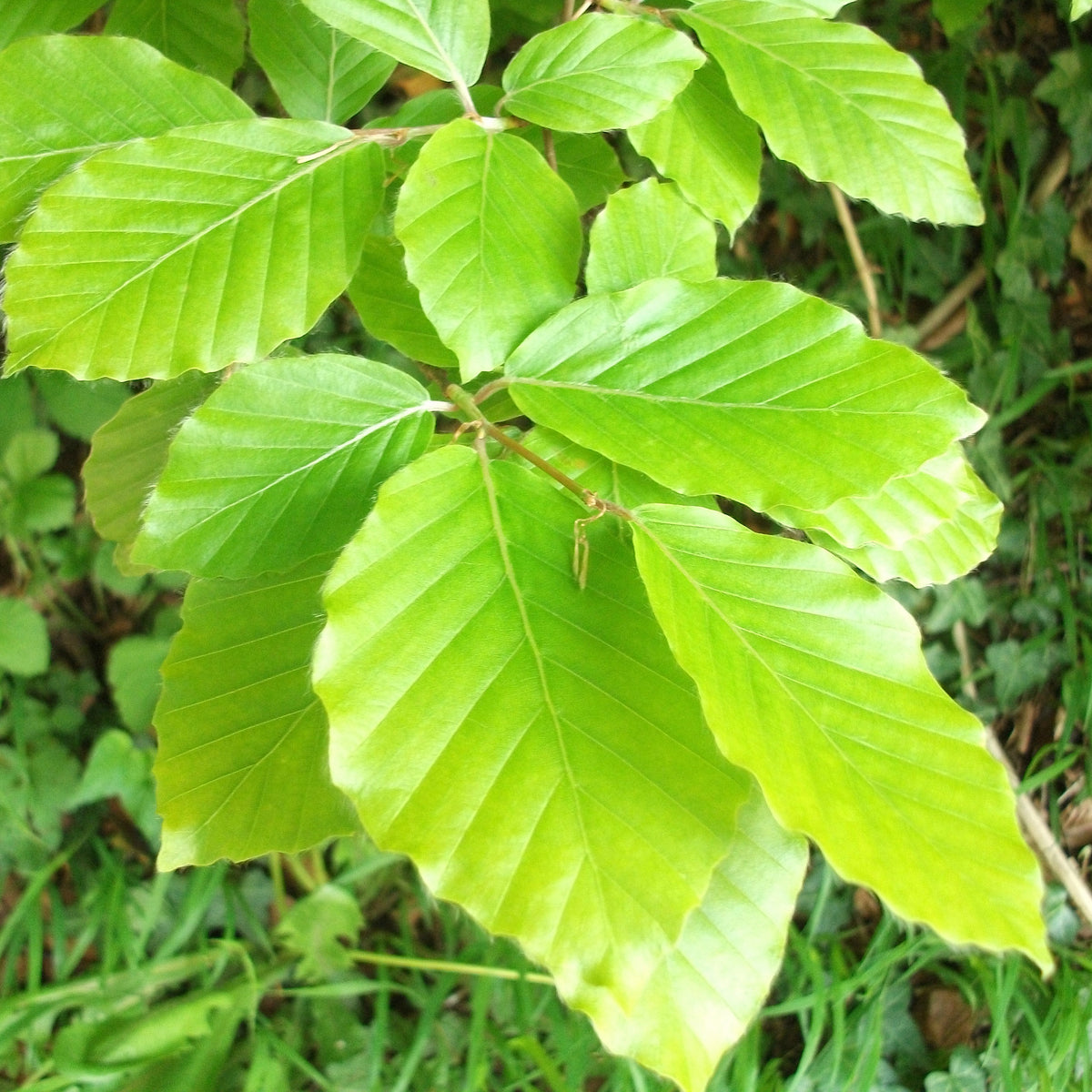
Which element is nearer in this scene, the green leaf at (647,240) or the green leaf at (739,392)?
the green leaf at (739,392)

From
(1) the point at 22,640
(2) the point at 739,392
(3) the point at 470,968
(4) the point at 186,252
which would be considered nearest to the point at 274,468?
(4) the point at 186,252

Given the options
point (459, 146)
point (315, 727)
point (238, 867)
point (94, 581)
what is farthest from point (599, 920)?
point (94, 581)

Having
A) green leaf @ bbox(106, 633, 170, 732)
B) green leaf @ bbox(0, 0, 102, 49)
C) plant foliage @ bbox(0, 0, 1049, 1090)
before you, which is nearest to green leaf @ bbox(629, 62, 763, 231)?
plant foliage @ bbox(0, 0, 1049, 1090)

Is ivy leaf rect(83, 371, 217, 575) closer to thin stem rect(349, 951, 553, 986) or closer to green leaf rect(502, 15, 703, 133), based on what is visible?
green leaf rect(502, 15, 703, 133)

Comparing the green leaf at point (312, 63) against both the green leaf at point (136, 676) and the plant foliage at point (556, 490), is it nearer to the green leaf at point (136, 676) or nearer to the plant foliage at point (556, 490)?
the plant foliage at point (556, 490)

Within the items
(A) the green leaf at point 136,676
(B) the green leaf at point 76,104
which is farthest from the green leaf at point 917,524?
(A) the green leaf at point 136,676

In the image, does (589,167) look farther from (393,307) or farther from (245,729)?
(245,729)
